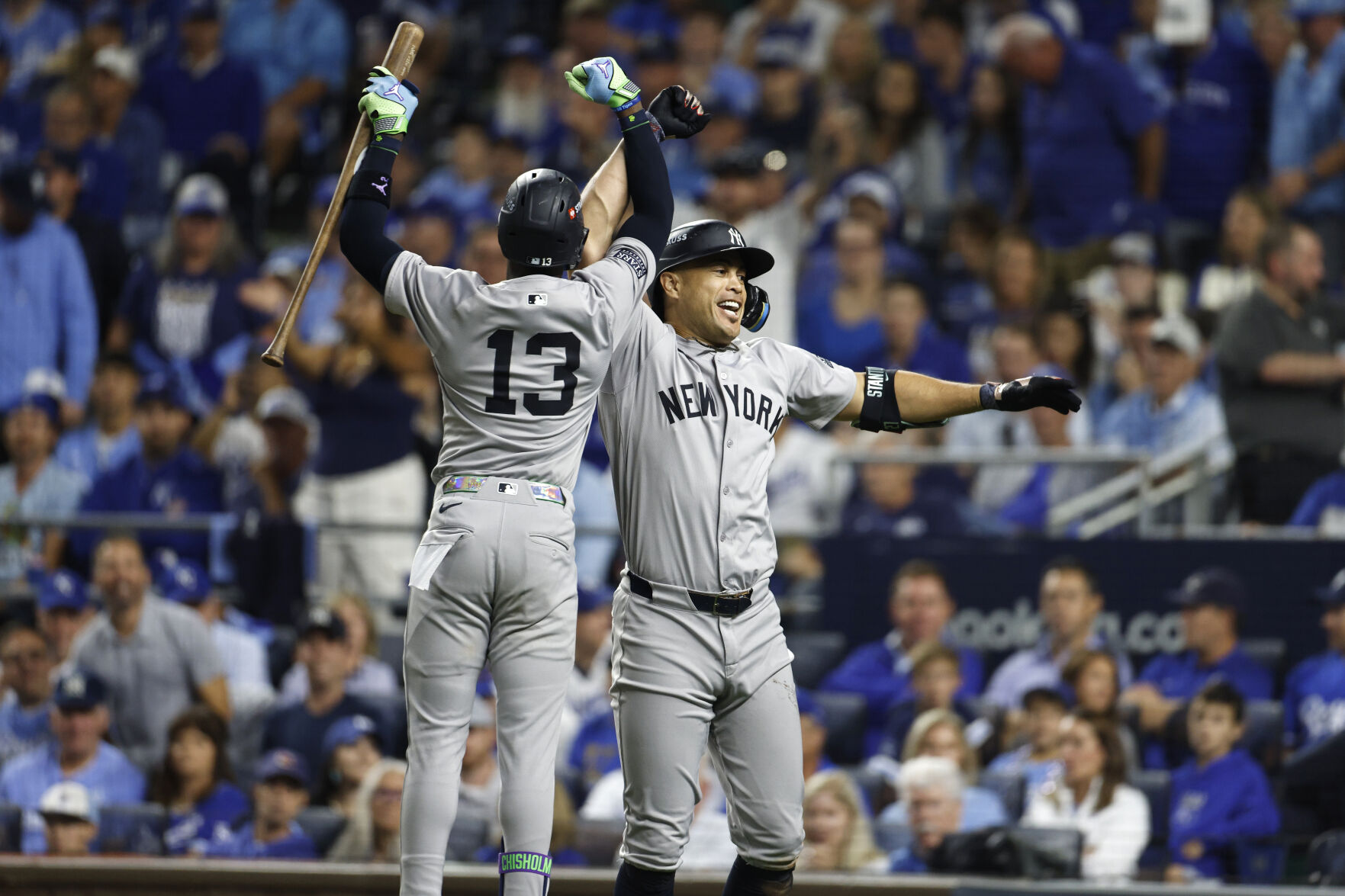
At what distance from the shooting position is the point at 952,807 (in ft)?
19.5

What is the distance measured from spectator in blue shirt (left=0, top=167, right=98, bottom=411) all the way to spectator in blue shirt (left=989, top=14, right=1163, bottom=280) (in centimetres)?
461

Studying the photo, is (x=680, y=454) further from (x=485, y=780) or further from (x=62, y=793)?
(x=62, y=793)

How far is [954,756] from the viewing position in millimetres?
6262

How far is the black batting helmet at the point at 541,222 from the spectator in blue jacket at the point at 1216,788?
3064 millimetres

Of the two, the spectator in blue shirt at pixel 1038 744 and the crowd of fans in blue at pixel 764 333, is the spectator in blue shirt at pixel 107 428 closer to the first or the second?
the crowd of fans in blue at pixel 764 333

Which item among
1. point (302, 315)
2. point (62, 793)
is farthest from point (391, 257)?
point (302, 315)

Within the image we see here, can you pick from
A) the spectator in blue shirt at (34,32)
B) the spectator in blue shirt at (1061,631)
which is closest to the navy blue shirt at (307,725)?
the spectator in blue shirt at (1061,631)

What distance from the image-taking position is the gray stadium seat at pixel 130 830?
5.86 metres

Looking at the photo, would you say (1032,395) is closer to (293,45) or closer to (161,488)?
(161,488)

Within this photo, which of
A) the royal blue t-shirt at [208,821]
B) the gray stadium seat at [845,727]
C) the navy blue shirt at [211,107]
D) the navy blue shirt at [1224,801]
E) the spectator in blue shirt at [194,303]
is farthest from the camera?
the navy blue shirt at [211,107]

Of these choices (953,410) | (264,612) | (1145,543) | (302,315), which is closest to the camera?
(953,410)

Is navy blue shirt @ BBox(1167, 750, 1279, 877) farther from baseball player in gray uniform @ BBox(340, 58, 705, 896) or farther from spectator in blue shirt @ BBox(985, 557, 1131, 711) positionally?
baseball player in gray uniform @ BBox(340, 58, 705, 896)

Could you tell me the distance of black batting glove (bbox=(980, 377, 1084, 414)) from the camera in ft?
13.4

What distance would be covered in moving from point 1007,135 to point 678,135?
495cm
